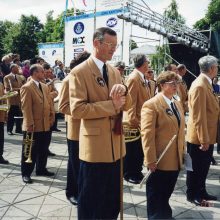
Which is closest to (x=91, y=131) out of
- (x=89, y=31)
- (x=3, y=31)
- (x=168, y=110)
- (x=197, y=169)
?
(x=168, y=110)

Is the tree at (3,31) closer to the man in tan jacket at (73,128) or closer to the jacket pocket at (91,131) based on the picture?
the man in tan jacket at (73,128)

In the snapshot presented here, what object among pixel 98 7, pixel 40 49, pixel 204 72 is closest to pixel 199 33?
pixel 98 7

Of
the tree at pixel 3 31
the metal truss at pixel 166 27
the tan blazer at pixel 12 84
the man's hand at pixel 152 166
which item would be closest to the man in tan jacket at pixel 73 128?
the man's hand at pixel 152 166

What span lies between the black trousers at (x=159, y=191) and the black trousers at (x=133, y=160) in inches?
74.2

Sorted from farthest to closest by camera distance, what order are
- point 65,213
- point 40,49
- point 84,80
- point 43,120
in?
point 40,49, point 43,120, point 65,213, point 84,80

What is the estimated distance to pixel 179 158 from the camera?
3896 mm

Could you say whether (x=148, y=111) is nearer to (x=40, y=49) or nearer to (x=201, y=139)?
(x=201, y=139)

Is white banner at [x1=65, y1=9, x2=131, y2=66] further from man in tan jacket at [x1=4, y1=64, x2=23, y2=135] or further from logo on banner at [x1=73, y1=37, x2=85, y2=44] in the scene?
man in tan jacket at [x1=4, y1=64, x2=23, y2=135]

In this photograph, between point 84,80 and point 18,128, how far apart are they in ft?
25.3

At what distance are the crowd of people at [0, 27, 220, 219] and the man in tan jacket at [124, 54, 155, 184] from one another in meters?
0.02

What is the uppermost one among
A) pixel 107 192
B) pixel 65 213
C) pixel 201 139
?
pixel 201 139

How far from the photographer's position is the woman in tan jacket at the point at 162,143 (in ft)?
12.4

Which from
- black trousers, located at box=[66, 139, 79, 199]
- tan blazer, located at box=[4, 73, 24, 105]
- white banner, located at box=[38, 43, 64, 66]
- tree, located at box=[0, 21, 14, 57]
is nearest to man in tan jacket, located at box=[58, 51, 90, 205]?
black trousers, located at box=[66, 139, 79, 199]

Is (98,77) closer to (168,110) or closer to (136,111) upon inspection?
(168,110)
